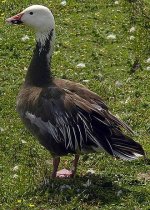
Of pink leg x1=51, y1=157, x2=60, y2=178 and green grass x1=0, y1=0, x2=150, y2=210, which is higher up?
pink leg x1=51, y1=157, x2=60, y2=178

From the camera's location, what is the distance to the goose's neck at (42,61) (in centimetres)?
961

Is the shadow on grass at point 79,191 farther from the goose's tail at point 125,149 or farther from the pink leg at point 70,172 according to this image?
the goose's tail at point 125,149

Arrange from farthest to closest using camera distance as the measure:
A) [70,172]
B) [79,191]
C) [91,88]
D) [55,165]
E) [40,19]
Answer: [91,88] → [40,19] → [70,172] → [55,165] → [79,191]

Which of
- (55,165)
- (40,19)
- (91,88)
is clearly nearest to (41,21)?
(40,19)

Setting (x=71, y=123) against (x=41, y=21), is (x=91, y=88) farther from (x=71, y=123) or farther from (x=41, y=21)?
(x=71, y=123)

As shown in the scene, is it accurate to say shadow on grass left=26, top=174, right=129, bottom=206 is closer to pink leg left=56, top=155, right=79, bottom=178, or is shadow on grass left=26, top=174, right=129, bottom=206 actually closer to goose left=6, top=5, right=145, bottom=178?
pink leg left=56, top=155, right=79, bottom=178

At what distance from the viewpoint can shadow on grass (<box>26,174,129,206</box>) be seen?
8508 millimetres

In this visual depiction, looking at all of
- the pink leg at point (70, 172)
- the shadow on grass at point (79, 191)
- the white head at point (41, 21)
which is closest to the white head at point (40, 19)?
the white head at point (41, 21)

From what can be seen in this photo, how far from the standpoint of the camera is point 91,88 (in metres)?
12.0

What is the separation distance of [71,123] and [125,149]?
27.3 inches

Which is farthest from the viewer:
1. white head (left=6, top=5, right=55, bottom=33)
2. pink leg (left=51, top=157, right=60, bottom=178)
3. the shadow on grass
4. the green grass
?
white head (left=6, top=5, right=55, bottom=33)

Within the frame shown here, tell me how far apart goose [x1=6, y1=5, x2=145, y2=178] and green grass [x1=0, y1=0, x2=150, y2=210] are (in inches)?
16.6

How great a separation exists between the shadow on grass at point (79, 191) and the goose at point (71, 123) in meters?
0.26

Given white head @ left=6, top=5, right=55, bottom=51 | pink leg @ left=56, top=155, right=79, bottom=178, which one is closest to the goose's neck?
white head @ left=6, top=5, right=55, bottom=51
